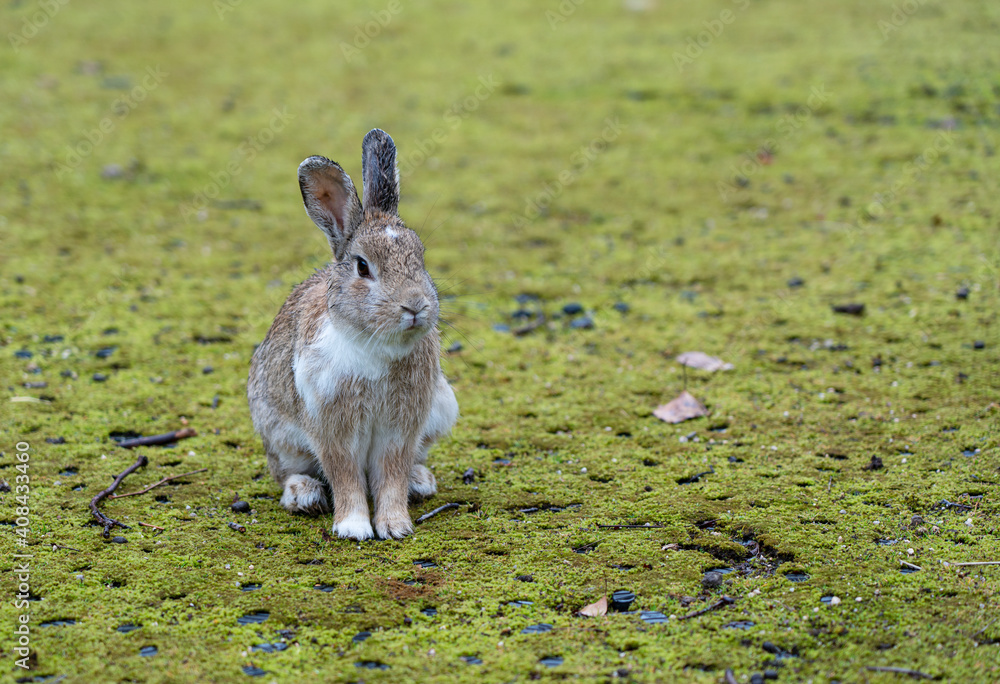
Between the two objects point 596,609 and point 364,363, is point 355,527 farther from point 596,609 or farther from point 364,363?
point 596,609

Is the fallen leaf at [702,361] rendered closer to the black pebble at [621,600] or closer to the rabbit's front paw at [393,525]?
the rabbit's front paw at [393,525]

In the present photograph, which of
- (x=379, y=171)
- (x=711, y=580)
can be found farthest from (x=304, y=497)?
(x=711, y=580)

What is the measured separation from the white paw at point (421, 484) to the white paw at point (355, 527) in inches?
16.3

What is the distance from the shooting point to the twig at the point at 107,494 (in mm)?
4500

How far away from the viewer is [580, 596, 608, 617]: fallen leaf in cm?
380

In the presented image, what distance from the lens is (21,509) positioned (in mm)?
4633

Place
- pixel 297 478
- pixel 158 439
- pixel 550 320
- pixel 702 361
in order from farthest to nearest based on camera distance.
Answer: pixel 550 320 < pixel 702 361 < pixel 158 439 < pixel 297 478

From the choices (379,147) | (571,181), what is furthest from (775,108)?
(379,147)

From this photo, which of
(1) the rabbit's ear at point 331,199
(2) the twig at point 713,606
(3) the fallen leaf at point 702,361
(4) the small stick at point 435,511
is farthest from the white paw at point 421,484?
(3) the fallen leaf at point 702,361

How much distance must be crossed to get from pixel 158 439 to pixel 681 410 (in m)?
3.05

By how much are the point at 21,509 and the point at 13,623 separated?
3.52 ft

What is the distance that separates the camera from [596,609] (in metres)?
3.82

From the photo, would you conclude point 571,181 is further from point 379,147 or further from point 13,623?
point 13,623

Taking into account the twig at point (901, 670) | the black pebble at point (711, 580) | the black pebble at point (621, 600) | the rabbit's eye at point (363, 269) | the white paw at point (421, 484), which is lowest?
the white paw at point (421, 484)
